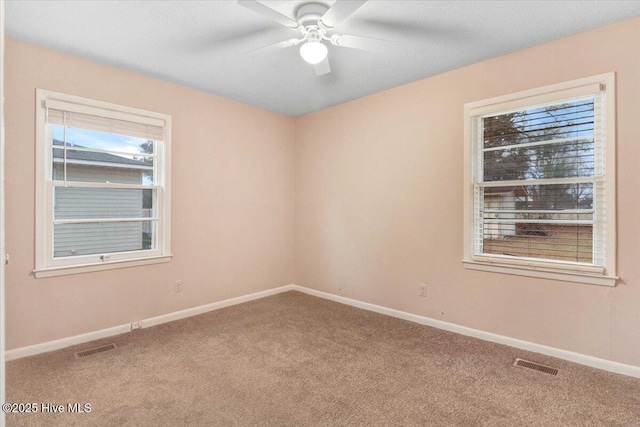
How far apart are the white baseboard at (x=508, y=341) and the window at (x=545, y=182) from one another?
23.0 inches

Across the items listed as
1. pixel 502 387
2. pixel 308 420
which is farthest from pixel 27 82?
pixel 502 387

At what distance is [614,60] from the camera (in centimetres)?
240

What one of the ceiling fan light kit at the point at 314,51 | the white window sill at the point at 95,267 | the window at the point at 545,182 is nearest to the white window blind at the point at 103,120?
the white window sill at the point at 95,267

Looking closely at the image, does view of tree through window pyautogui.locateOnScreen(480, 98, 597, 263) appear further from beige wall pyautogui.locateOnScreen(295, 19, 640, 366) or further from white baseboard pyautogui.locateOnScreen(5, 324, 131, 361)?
white baseboard pyautogui.locateOnScreen(5, 324, 131, 361)

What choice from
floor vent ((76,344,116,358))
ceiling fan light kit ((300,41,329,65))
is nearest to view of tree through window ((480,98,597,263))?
ceiling fan light kit ((300,41,329,65))

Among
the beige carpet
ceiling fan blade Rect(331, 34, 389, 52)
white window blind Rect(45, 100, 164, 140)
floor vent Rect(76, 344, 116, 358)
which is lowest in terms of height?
the beige carpet

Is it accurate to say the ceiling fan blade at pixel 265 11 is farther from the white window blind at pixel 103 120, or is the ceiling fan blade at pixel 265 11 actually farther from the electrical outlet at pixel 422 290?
the electrical outlet at pixel 422 290

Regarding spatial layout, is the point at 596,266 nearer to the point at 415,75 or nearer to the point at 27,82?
the point at 415,75

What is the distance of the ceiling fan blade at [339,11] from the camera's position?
180cm

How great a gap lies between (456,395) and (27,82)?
3.93m

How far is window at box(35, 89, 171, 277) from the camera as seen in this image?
276 centimetres

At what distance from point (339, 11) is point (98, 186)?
258 centimetres

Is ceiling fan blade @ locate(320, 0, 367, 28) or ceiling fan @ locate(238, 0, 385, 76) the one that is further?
ceiling fan @ locate(238, 0, 385, 76)

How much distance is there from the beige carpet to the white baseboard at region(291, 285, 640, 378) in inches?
2.9
